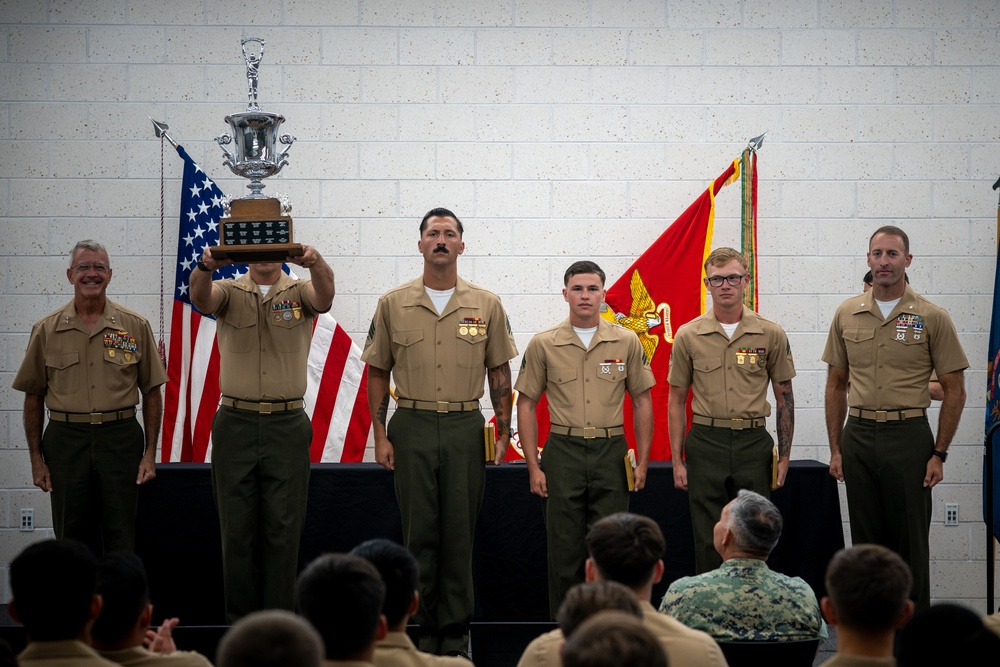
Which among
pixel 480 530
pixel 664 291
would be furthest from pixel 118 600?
pixel 664 291

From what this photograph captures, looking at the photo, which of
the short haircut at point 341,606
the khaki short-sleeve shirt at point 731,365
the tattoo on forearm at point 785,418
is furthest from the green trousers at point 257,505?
the short haircut at point 341,606

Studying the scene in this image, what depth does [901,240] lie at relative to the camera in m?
4.26

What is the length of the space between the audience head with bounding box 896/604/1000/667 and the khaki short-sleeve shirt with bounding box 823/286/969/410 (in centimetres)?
264

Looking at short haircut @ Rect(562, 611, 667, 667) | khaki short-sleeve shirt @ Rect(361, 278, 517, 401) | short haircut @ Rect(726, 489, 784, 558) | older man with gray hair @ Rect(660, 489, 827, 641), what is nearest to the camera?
short haircut @ Rect(562, 611, 667, 667)

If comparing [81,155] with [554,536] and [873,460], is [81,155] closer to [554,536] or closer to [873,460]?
[554,536]

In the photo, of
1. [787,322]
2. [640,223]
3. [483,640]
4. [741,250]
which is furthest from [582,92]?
[483,640]

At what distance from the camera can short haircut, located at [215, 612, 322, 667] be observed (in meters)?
1.53

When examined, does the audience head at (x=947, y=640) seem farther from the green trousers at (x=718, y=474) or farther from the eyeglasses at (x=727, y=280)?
the eyeglasses at (x=727, y=280)

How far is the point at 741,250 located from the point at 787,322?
49 centimetres

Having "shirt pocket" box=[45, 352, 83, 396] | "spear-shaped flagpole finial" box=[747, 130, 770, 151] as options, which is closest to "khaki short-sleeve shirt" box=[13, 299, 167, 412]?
"shirt pocket" box=[45, 352, 83, 396]

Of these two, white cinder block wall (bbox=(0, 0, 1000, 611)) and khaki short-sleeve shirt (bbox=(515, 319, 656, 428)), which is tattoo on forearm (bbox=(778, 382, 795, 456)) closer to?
khaki short-sleeve shirt (bbox=(515, 319, 656, 428))

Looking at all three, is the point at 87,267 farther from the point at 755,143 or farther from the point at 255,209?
the point at 755,143

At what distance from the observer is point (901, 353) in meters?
4.31

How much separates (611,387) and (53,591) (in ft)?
8.57
